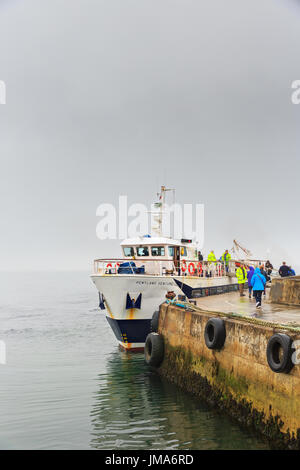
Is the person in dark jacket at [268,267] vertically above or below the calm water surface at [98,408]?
above

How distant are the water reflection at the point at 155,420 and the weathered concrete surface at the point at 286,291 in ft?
20.3

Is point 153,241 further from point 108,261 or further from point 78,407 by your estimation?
point 78,407

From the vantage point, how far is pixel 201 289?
881 inches

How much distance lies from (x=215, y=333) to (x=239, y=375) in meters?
1.42

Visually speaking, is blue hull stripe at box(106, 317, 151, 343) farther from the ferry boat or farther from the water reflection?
the water reflection

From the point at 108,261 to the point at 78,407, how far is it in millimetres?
8458

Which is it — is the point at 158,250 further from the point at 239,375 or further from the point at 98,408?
the point at 239,375

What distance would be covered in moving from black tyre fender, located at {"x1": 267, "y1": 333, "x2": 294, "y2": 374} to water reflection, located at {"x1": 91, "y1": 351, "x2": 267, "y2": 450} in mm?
1868

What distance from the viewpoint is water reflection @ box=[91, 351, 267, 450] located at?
31.7 ft

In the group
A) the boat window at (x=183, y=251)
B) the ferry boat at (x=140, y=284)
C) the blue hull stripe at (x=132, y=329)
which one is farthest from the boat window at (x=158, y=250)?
Result: the blue hull stripe at (x=132, y=329)

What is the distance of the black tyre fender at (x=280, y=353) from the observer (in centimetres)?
852

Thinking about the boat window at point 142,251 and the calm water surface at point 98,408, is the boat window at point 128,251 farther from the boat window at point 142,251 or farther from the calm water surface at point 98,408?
the calm water surface at point 98,408

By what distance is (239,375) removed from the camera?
10602mm
